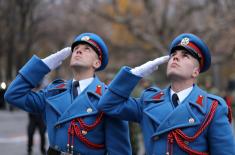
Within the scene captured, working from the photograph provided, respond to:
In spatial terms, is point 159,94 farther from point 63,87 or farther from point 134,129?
point 134,129

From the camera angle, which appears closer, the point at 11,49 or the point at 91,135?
the point at 91,135

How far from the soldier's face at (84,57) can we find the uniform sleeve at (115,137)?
482 mm

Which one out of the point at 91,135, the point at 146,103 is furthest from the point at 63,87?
the point at 146,103

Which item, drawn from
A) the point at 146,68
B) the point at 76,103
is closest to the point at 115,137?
the point at 76,103

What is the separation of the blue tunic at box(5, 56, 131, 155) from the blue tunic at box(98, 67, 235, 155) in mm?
254

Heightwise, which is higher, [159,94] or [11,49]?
[11,49]

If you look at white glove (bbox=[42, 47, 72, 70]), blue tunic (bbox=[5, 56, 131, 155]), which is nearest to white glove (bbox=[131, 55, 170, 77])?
blue tunic (bbox=[5, 56, 131, 155])

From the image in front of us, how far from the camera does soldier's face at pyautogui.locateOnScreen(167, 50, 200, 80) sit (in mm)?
3895

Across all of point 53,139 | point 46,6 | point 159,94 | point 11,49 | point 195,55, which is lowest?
point 53,139

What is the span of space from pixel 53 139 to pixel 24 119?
677 inches

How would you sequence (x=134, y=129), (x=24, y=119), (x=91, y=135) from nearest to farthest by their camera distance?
(x=91, y=135)
(x=134, y=129)
(x=24, y=119)

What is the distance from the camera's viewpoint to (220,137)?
3695mm

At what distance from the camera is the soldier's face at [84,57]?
443 cm

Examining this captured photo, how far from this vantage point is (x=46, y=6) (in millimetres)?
32438
